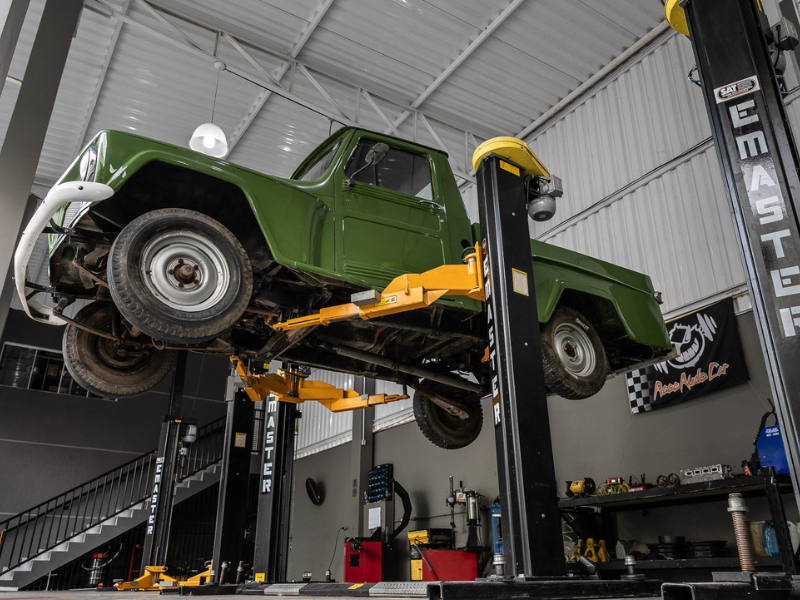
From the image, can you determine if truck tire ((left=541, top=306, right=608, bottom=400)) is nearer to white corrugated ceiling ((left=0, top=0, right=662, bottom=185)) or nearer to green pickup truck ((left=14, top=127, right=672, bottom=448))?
green pickup truck ((left=14, top=127, right=672, bottom=448))

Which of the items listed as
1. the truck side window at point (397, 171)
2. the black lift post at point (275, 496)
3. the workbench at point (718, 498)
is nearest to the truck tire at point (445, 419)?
the workbench at point (718, 498)

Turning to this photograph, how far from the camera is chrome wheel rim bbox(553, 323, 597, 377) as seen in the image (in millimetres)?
4480

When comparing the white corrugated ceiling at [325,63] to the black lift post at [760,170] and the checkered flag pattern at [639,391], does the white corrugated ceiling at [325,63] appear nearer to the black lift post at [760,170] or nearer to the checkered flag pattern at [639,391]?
the checkered flag pattern at [639,391]

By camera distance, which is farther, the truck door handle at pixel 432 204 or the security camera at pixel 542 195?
the truck door handle at pixel 432 204

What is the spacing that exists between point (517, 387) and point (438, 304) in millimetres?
1049

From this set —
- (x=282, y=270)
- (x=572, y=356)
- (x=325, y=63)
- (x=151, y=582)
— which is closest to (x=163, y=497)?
(x=151, y=582)

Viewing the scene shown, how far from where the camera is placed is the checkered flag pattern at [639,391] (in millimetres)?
7215

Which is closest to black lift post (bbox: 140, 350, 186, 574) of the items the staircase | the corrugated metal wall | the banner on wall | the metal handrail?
the staircase

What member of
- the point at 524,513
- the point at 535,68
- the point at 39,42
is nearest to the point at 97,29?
the point at 39,42

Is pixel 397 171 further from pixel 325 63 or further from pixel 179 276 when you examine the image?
pixel 325 63

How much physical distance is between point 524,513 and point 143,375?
3.02 metres

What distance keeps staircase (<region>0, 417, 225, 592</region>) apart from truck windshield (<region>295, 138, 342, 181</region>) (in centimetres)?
812

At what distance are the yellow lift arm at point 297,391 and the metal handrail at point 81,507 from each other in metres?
8.32

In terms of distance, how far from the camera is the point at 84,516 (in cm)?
1313
